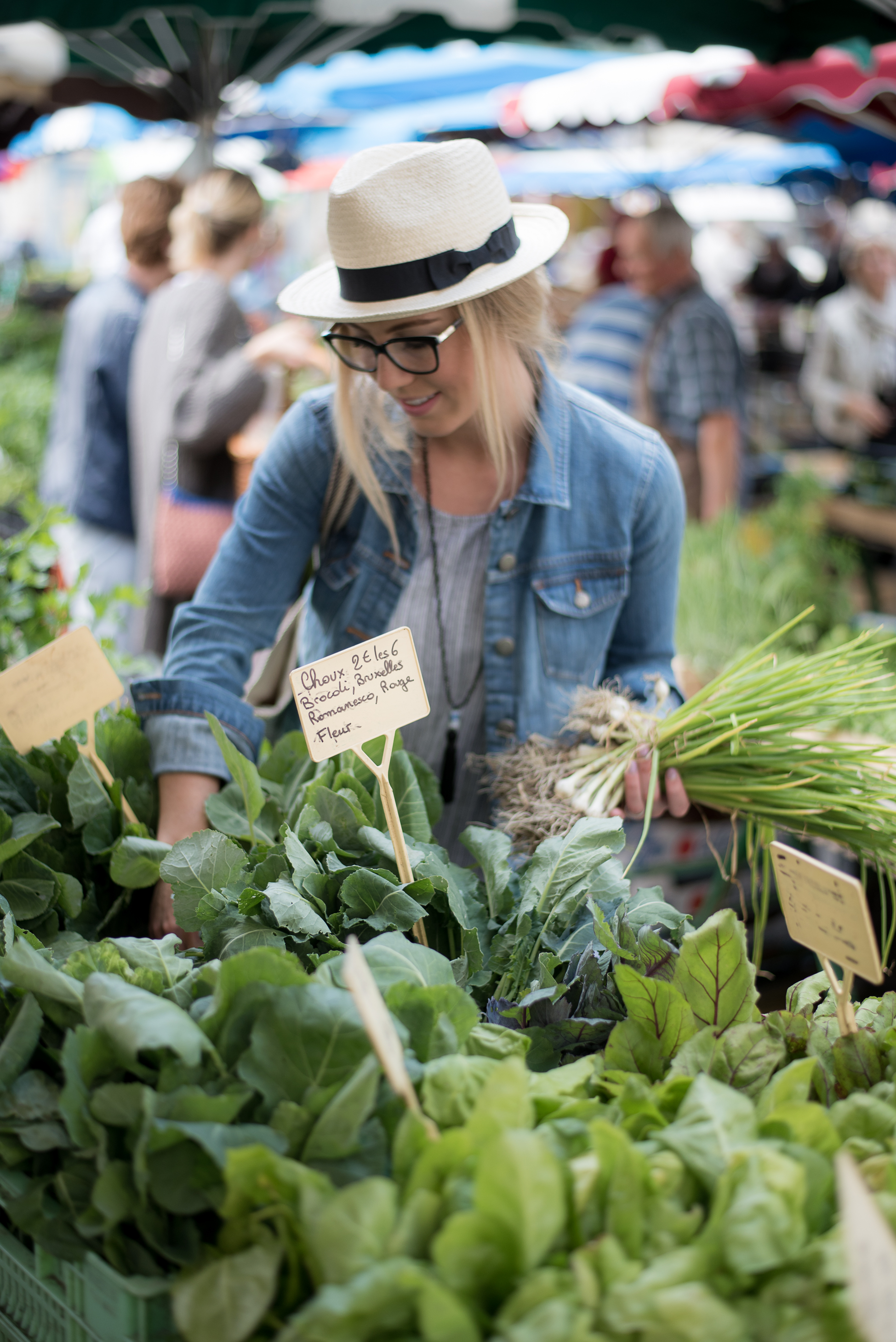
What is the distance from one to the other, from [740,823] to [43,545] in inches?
55.4

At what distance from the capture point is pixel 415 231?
1325mm

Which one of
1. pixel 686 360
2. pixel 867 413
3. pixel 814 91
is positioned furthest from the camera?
pixel 867 413

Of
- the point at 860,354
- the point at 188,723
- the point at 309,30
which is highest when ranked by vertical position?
the point at 309,30

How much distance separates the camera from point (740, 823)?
7.18 ft

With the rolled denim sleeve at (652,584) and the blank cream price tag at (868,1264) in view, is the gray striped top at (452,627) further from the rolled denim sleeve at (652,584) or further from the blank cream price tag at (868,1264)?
the blank cream price tag at (868,1264)

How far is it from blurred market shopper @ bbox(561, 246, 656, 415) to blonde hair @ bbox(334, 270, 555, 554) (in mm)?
2338

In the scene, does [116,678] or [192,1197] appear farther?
[116,678]

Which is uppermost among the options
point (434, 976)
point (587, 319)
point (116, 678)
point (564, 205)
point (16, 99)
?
point (16, 99)

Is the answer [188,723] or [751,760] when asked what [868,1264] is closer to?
[751,760]

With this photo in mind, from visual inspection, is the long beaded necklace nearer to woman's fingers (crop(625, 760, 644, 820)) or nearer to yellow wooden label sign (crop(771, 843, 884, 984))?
woman's fingers (crop(625, 760, 644, 820))

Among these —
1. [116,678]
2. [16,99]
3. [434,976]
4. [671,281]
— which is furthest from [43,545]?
[16,99]

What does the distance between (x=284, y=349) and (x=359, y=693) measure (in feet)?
8.11

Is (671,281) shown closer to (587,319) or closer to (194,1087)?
(587,319)

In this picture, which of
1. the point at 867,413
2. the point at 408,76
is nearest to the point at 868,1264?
the point at 867,413
